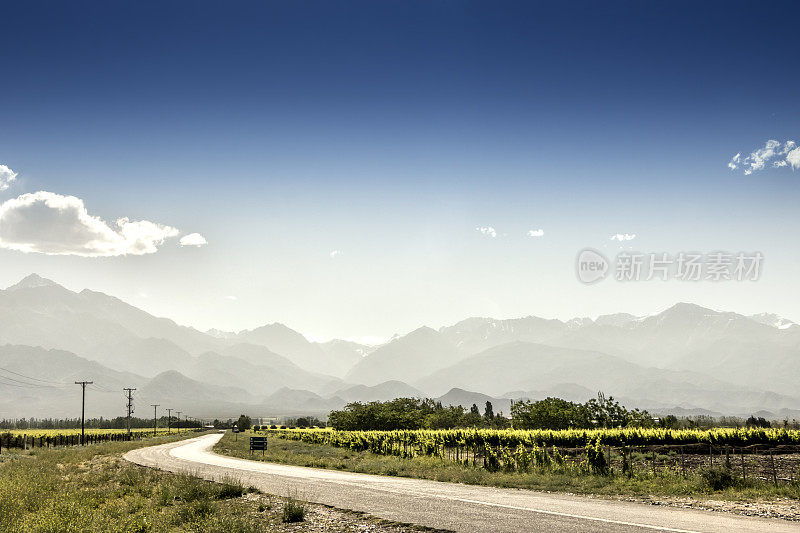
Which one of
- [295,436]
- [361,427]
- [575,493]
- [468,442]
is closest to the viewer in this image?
[575,493]

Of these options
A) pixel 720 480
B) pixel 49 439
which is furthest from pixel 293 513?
pixel 49 439

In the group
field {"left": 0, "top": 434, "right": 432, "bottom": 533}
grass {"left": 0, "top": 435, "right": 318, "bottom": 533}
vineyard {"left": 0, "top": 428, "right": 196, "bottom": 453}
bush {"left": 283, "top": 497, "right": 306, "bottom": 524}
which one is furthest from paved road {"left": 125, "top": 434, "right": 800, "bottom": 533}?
vineyard {"left": 0, "top": 428, "right": 196, "bottom": 453}

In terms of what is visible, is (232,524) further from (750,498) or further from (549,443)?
(549,443)

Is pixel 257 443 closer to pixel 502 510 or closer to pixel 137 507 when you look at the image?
pixel 137 507

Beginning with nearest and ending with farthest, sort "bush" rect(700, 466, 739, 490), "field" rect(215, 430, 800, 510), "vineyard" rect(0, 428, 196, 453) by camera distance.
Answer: "field" rect(215, 430, 800, 510) → "bush" rect(700, 466, 739, 490) → "vineyard" rect(0, 428, 196, 453)

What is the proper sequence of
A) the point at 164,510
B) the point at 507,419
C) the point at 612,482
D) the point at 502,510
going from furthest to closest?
the point at 507,419 → the point at 612,482 → the point at 164,510 → the point at 502,510

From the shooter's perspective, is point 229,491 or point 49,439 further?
point 49,439

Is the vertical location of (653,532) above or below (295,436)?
above

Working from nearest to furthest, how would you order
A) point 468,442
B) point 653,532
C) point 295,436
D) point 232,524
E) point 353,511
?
point 653,532
point 232,524
point 353,511
point 468,442
point 295,436

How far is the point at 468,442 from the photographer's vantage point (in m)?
40.0

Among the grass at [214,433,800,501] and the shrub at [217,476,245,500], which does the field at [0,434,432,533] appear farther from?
the grass at [214,433,800,501]

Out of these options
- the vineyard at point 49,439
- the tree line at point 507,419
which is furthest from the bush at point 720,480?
the vineyard at point 49,439

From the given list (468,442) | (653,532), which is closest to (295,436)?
(468,442)

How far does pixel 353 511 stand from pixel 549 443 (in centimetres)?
2925
